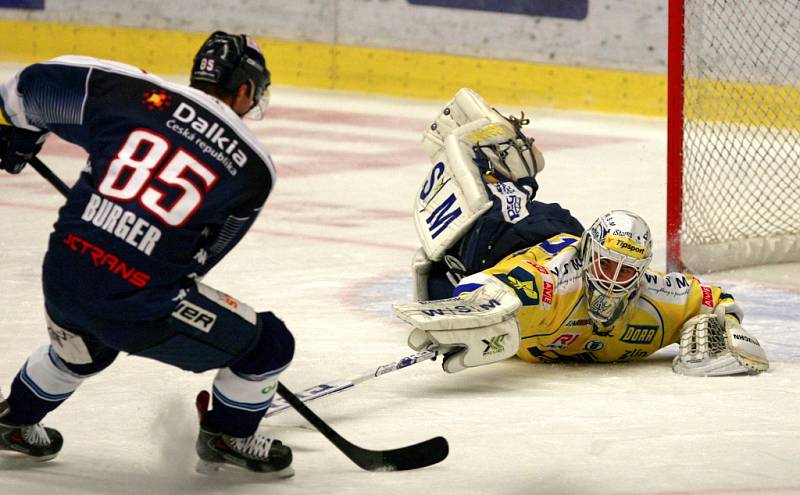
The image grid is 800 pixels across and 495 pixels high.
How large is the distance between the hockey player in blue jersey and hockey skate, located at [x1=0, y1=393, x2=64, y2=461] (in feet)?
0.88

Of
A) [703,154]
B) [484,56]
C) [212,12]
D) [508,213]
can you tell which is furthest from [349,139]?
[508,213]

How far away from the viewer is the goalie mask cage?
20.8 ft

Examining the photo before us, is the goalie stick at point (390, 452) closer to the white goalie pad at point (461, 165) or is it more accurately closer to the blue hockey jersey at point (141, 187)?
the blue hockey jersey at point (141, 187)

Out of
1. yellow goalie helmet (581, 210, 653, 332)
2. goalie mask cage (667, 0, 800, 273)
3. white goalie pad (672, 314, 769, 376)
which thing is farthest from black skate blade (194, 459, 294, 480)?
goalie mask cage (667, 0, 800, 273)

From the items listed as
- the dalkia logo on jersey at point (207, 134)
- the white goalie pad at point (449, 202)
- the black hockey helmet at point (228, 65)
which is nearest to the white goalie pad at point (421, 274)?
the white goalie pad at point (449, 202)

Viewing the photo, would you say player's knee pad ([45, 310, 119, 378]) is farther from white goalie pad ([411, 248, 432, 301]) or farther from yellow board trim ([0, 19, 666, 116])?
yellow board trim ([0, 19, 666, 116])

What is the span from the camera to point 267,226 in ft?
23.7

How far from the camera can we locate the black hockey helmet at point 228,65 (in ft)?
10.9

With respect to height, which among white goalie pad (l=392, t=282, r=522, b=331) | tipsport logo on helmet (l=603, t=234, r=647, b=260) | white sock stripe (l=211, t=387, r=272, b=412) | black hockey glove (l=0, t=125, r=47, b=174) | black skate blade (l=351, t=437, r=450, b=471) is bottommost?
black skate blade (l=351, t=437, r=450, b=471)

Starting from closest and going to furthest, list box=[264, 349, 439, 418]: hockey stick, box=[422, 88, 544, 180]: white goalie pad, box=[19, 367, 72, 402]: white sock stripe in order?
box=[19, 367, 72, 402]: white sock stripe
box=[264, 349, 439, 418]: hockey stick
box=[422, 88, 544, 180]: white goalie pad

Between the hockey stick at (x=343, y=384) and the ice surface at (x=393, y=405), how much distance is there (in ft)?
0.16

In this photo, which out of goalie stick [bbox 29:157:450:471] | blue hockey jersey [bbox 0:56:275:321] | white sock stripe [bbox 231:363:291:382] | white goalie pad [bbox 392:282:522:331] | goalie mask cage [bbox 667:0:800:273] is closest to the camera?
blue hockey jersey [bbox 0:56:275:321]

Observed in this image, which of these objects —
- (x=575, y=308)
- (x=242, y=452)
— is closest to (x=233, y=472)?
(x=242, y=452)

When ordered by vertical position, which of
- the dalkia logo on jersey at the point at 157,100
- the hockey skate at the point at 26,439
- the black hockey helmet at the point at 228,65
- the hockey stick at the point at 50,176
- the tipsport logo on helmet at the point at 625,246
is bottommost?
the hockey skate at the point at 26,439
